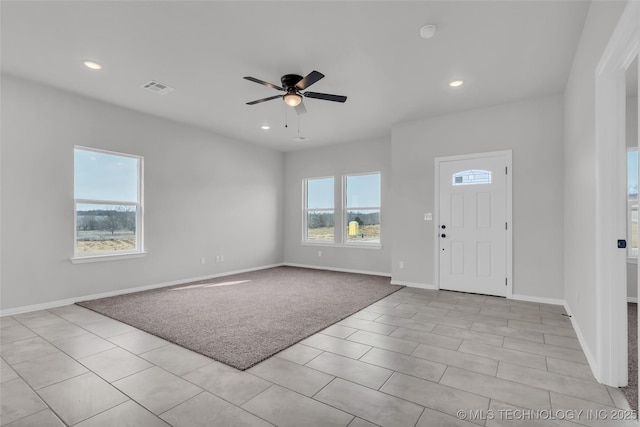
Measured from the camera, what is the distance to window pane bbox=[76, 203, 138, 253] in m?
4.39

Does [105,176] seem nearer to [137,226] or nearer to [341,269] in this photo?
[137,226]

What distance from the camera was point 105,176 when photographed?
4.66m

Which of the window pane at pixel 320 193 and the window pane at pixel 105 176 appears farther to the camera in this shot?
the window pane at pixel 320 193

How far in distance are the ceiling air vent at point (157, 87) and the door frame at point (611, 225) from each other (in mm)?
4349

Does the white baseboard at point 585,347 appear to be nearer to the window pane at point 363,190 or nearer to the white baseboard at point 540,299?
the white baseboard at point 540,299

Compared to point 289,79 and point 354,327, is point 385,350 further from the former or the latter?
point 289,79

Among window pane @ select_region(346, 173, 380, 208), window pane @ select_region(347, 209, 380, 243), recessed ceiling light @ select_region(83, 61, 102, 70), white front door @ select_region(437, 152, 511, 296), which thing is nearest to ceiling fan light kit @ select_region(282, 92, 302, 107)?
recessed ceiling light @ select_region(83, 61, 102, 70)

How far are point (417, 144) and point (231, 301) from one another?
152 inches

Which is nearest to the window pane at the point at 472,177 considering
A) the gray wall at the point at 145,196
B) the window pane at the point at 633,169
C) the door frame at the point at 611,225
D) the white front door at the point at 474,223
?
the white front door at the point at 474,223

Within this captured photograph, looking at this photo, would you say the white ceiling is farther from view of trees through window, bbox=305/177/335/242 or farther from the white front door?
view of trees through window, bbox=305/177/335/242

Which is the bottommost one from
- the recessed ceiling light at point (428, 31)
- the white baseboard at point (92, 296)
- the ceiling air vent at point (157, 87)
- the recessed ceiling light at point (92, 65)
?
the white baseboard at point (92, 296)

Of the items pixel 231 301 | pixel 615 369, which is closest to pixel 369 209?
pixel 231 301

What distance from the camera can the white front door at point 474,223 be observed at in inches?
180

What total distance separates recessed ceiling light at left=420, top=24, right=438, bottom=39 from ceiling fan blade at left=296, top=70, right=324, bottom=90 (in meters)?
0.96
